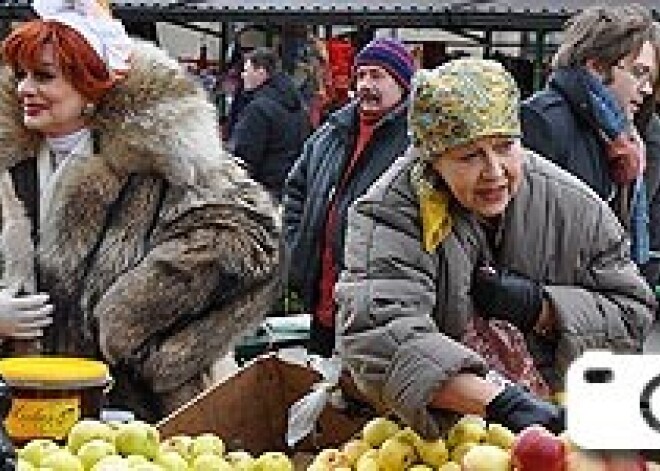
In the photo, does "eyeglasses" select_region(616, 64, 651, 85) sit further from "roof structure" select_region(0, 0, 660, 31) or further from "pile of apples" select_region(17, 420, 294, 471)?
"roof structure" select_region(0, 0, 660, 31)

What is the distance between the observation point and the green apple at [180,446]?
291 centimetres

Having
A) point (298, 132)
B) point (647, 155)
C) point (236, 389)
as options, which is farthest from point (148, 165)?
point (298, 132)

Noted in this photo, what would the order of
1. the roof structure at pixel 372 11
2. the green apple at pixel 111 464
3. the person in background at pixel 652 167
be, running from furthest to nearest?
the roof structure at pixel 372 11 → the person in background at pixel 652 167 → the green apple at pixel 111 464

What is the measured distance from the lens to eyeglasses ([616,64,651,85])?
4.41m

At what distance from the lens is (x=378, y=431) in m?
2.90

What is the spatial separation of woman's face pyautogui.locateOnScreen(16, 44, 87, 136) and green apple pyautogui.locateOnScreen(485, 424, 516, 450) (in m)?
1.48

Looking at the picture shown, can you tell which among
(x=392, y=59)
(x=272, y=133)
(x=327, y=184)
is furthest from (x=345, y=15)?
(x=327, y=184)

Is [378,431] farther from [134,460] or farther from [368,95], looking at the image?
[368,95]

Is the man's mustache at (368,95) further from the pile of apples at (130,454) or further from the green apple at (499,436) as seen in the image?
the green apple at (499,436)

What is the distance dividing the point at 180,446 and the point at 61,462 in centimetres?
35

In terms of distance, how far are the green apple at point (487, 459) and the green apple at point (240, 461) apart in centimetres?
49

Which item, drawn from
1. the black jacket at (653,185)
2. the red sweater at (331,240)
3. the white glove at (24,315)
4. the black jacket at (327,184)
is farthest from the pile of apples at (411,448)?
the black jacket at (653,185)

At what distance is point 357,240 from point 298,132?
5429mm

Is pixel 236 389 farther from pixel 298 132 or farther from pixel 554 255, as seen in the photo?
pixel 298 132
